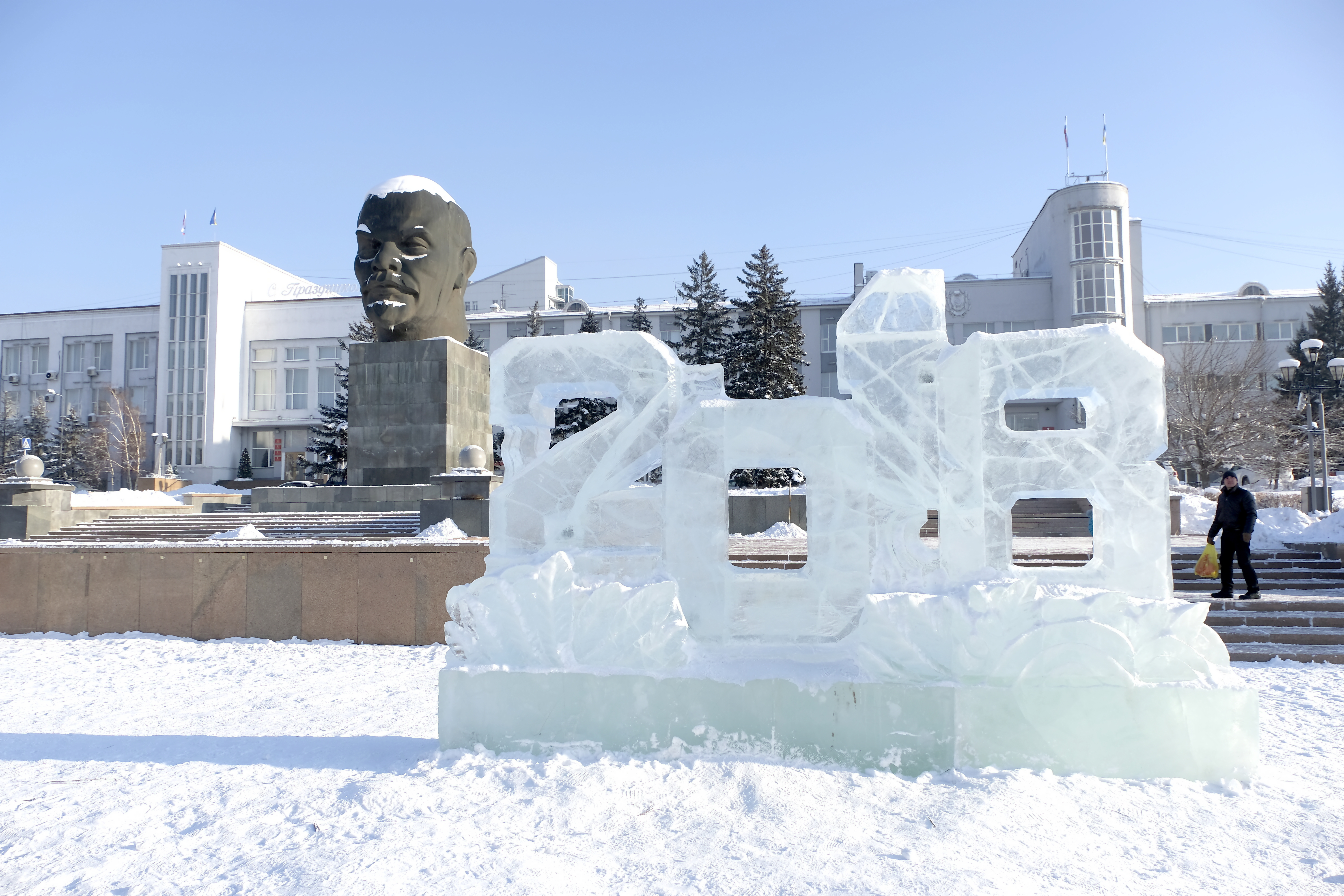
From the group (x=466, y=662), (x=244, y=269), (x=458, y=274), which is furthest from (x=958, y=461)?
(x=244, y=269)

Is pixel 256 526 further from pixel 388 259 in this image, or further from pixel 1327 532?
pixel 1327 532

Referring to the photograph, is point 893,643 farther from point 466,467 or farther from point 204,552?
point 466,467

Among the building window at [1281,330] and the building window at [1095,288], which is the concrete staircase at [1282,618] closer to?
the building window at [1095,288]

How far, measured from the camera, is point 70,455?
1651 inches

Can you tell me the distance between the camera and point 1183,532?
52.4 ft

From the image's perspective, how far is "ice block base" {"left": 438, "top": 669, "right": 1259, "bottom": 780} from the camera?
3838 mm

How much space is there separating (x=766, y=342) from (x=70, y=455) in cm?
3623

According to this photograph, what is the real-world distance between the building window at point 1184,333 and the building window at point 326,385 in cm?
3912

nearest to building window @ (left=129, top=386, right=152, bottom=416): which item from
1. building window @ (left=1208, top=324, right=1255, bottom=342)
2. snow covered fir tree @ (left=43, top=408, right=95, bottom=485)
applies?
snow covered fir tree @ (left=43, top=408, right=95, bottom=485)

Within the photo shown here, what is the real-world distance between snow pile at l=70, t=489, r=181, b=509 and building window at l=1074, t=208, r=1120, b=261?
32.9 meters

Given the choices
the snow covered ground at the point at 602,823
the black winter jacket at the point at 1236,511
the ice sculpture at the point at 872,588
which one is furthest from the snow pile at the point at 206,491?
the black winter jacket at the point at 1236,511

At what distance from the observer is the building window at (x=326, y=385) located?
43062 millimetres

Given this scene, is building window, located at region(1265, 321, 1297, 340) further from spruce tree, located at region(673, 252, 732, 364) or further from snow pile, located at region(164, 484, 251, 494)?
snow pile, located at region(164, 484, 251, 494)

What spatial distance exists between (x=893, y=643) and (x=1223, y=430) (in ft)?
97.5
